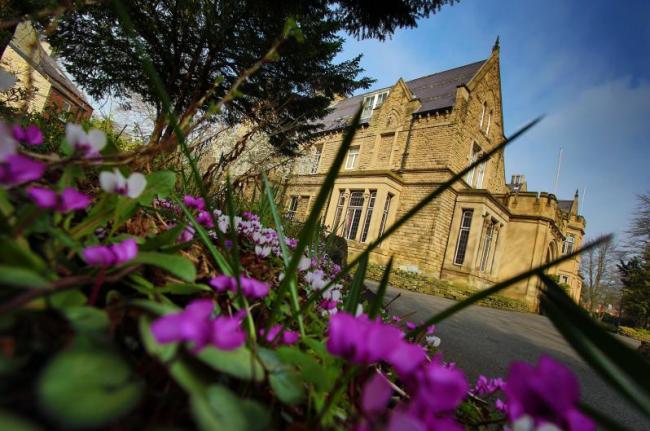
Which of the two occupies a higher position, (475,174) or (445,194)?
(475,174)

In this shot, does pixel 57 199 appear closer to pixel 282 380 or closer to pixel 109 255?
pixel 109 255

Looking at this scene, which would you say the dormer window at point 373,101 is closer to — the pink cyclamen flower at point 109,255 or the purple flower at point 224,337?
the pink cyclamen flower at point 109,255

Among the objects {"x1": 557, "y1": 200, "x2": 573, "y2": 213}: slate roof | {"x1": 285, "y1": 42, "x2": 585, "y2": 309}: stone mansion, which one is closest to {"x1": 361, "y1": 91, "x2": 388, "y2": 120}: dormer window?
{"x1": 285, "y1": 42, "x2": 585, "y2": 309}: stone mansion

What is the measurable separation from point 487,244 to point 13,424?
19.2 metres

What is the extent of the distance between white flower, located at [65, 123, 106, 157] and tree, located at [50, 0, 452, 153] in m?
5.16

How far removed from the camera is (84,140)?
0.60 meters

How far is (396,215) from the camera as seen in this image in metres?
16.8

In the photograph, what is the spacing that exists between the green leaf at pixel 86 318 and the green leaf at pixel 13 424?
0.43 ft

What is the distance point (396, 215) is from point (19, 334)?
1694 centimetres

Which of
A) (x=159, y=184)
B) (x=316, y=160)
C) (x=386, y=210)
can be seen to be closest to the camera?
(x=159, y=184)

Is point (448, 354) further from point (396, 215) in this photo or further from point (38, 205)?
point (396, 215)

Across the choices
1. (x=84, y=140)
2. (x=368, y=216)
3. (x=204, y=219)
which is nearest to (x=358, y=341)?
(x=84, y=140)

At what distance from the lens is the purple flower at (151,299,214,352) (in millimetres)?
307

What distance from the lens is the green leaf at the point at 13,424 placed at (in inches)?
8.5
